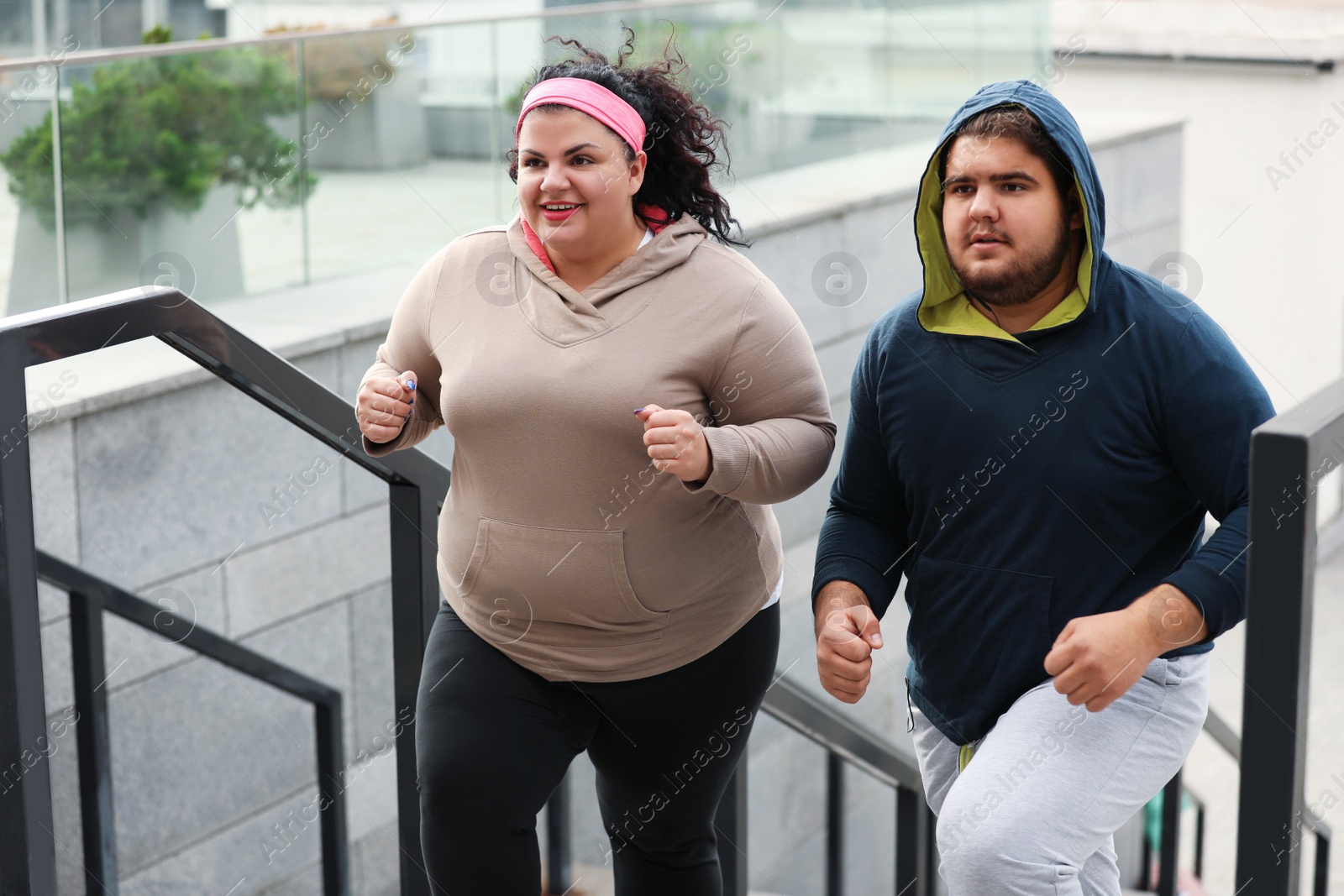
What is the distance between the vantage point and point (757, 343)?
211cm

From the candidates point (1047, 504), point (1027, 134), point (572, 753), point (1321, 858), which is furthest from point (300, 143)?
point (1321, 858)

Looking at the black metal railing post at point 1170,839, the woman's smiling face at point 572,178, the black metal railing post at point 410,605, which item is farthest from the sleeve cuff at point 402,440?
the black metal railing post at point 1170,839

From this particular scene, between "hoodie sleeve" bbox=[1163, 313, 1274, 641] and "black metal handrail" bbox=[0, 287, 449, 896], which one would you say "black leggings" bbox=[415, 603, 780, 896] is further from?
"hoodie sleeve" bbox=[1163, 313, 1274, 641]

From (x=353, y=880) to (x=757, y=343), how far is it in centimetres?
333

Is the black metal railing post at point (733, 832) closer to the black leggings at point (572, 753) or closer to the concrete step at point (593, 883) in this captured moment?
the black leggings at point (572, 753)

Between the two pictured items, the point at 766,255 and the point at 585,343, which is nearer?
the point at 585,343

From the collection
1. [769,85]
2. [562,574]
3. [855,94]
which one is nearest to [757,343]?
[562,574]

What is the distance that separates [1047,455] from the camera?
1.88 meters

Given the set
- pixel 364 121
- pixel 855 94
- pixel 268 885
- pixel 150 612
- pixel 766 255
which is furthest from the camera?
pixel 855 94

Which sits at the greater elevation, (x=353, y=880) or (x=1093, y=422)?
(x=1093, y=422)

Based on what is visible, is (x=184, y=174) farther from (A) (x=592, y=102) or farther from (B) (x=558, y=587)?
(B) (x=558, y=587)

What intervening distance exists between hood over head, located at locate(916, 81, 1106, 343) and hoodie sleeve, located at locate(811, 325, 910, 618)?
107 mm

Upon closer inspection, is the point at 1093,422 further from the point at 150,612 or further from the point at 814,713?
the point at 150,612

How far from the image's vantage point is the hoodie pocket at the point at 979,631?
6.30 ft
